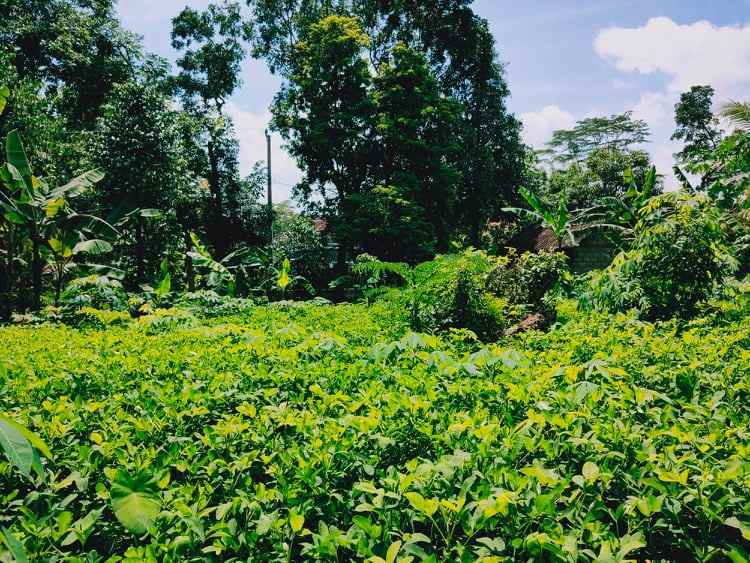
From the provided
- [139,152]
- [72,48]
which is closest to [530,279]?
[139,152]

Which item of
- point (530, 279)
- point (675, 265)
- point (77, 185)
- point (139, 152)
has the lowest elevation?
point (530, 279)

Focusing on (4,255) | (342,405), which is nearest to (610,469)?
(342,405)

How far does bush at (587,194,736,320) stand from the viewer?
6.34 m

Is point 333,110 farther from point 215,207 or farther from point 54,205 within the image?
point 54,205

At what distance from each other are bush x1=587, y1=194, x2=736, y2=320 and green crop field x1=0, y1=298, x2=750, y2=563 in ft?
13.4

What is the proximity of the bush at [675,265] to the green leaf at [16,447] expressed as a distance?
669 cm

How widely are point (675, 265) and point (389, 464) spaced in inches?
240

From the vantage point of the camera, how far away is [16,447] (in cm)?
123

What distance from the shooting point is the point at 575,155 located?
174ft

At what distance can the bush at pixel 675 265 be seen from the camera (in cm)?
634

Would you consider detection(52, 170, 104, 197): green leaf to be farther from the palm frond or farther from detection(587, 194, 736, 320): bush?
the palm frond

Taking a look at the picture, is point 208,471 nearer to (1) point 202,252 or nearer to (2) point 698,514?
(2) point 698,514

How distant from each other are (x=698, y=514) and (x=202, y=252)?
14085 mm

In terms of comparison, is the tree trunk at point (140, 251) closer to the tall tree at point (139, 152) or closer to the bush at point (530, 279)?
the tall tree at point (139, 152)
